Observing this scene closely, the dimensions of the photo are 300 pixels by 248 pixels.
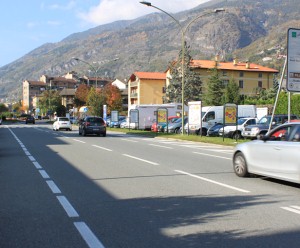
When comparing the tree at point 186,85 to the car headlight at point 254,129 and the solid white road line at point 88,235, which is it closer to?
the car headlight at point 254,129

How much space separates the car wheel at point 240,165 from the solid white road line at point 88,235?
18.5 ft

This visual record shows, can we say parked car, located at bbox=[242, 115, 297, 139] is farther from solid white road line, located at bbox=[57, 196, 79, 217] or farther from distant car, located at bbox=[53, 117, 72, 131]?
distant car, located at bbox=[53, 117, 72, 131]

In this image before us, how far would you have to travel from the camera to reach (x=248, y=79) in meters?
98.0

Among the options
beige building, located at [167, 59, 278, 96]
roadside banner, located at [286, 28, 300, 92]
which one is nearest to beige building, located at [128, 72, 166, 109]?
beige building, located at [167, 59, 278, 96]

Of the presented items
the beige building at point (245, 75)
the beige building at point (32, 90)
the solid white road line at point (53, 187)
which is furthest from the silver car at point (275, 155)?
the beige building at point (32, 90)

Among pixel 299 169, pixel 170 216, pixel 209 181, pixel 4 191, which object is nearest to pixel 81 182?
pixel 4 191

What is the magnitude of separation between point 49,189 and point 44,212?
223 cm

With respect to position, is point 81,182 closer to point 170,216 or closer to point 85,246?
point 170,216

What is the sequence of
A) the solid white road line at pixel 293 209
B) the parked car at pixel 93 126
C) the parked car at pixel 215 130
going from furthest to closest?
the parked car at pixel 93 126 → the parked car at pixel 215 130 → the solid white road line at pixel 293 209

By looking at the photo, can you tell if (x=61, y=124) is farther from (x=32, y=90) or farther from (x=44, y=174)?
(x=32, y=90)

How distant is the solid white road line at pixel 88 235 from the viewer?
5.41 metres

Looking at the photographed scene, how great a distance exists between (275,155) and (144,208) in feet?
12.3

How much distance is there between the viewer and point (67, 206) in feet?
25.1

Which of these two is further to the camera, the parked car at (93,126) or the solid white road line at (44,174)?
the parked car at (93,126)
